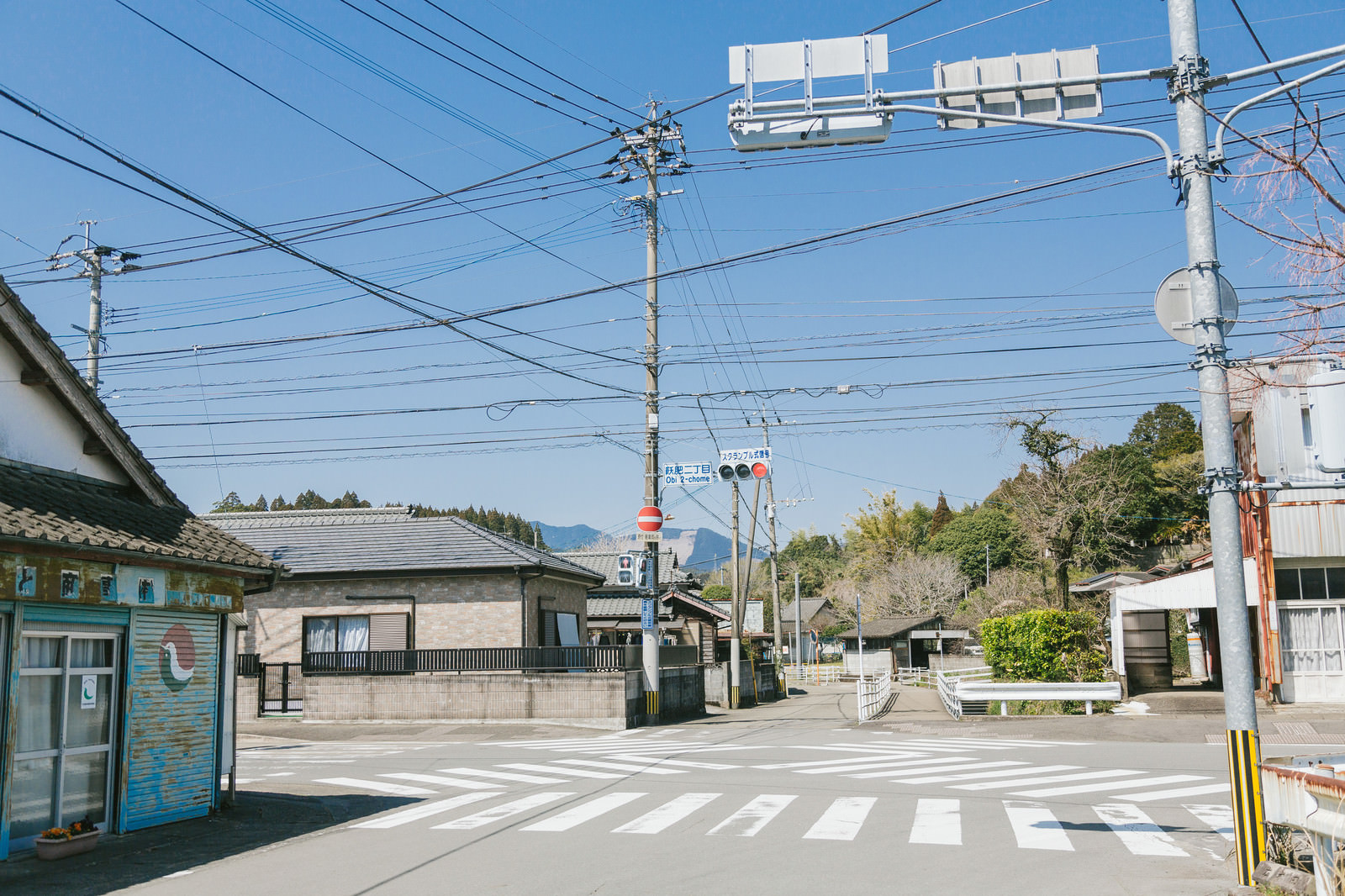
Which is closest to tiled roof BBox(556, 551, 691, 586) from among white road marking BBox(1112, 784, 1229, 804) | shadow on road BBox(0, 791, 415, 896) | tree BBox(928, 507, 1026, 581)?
tree BBox(928, 507, 1026, 581)

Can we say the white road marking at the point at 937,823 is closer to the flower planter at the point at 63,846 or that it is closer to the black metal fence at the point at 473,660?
the flower planter at the point at 63,846

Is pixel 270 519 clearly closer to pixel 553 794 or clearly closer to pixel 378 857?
pixel 553 794

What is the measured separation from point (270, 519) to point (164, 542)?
89.2 ft

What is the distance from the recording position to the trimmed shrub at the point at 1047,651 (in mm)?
26781

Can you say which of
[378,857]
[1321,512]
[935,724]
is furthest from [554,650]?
[1321,512]

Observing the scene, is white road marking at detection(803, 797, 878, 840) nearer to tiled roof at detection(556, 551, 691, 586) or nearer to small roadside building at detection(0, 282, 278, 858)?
small roadside building at detection(0, 282, 278, 858)

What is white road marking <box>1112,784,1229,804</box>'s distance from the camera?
40.9ft

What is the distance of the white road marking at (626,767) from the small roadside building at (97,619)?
5994 millimetres

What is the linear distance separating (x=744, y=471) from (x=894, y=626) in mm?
35655

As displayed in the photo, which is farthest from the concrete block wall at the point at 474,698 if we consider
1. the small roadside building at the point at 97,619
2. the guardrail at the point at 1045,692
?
the small roadside building at the point at 97,619

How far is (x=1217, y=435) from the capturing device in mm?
8258

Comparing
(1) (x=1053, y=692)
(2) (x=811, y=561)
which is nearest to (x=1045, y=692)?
(1) (x=1053, y=692)

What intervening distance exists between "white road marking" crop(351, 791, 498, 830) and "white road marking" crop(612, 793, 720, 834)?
8.73 feet

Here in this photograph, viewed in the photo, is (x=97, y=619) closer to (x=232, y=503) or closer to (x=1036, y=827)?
(x=1036, y=827)
